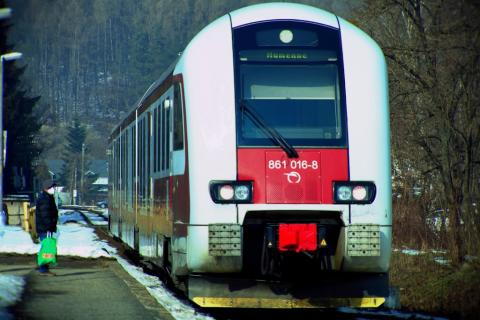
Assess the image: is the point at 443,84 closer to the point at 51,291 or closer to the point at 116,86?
the point at 51,291

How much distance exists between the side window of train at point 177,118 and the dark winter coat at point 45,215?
4.99 m

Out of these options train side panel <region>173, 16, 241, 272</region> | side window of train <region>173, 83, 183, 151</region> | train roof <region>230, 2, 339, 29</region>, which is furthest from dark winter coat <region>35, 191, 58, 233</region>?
train roof <region>230, 2, 339, 29</region>

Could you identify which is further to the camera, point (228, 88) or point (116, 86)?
point (116, 86)

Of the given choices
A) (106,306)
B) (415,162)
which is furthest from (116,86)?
(106,306)

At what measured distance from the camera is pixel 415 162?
75.1ft

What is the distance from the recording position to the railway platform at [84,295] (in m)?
10.7

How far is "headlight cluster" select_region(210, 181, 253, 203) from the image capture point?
1061 cm

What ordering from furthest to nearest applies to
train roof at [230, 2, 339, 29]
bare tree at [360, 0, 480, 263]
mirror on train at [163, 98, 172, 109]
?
bare tree at [360, 0, 480, 263], mirror on train at [163, 98, 172, 109], train roof at [230, 2, 339, 29]

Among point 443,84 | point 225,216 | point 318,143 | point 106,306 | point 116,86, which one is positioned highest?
point 116,86

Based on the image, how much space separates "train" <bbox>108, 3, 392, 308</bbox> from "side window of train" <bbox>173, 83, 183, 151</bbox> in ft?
0.22

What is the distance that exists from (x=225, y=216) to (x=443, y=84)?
10.8 meters

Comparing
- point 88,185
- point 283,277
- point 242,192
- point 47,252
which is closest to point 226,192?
point 242,192

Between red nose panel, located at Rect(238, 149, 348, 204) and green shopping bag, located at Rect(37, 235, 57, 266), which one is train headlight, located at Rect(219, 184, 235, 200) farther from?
green shopping bag, located at Rect(37, 235, 57, 266)

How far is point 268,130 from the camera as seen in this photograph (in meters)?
10.8
